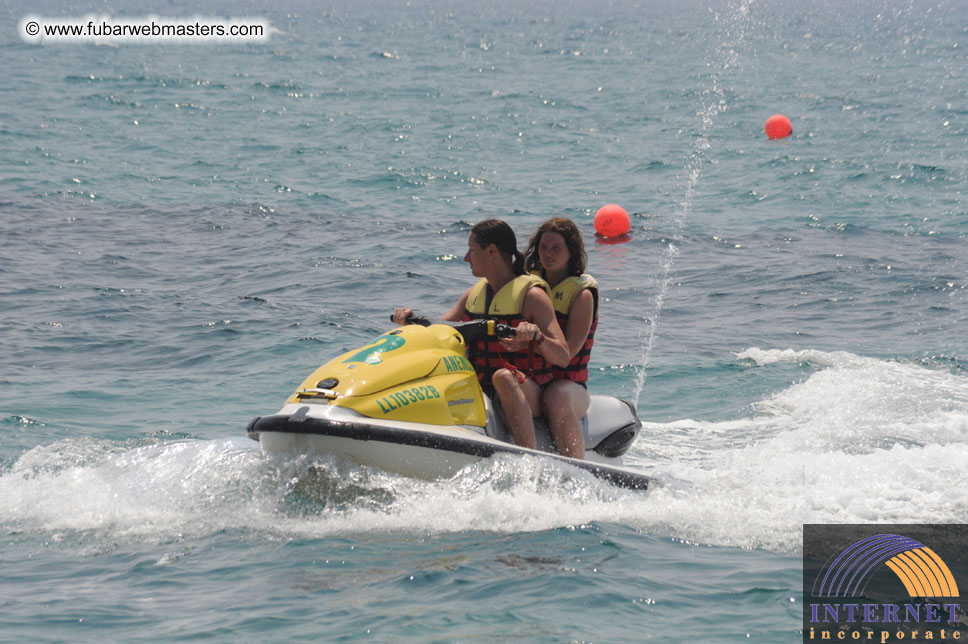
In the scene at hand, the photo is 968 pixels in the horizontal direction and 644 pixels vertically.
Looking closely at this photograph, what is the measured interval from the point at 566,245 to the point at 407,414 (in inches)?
50.5

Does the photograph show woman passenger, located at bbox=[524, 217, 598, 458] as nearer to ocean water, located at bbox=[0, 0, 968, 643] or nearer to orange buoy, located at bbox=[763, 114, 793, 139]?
ocean water, located at bbox=[0, 0, 968, 643]

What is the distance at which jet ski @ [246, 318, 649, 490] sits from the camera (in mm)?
4918

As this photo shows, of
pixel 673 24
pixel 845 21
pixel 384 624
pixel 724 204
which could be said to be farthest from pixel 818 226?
pixel 845 21

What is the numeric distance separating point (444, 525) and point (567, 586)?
726mm

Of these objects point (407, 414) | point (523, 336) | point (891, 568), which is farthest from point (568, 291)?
point (891, 568)

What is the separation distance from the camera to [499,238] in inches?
219

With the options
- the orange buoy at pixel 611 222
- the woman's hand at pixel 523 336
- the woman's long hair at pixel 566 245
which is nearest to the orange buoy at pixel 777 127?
the orange buoy at pixel 611 222

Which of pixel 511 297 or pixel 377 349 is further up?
pixel 511 297

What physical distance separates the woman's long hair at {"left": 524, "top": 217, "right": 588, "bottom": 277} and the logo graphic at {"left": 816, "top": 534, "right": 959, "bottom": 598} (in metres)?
1.90

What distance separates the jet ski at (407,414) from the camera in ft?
16.1

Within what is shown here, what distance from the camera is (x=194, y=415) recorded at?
741 cm

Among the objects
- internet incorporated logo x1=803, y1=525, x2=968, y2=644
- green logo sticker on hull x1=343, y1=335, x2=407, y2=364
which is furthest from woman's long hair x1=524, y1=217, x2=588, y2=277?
internet incorporated logo x1=803, y1=525, x2=968, y2=644

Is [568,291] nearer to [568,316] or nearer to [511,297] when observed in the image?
[568,316]

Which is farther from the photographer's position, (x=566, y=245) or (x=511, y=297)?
(x=566, y=245)
